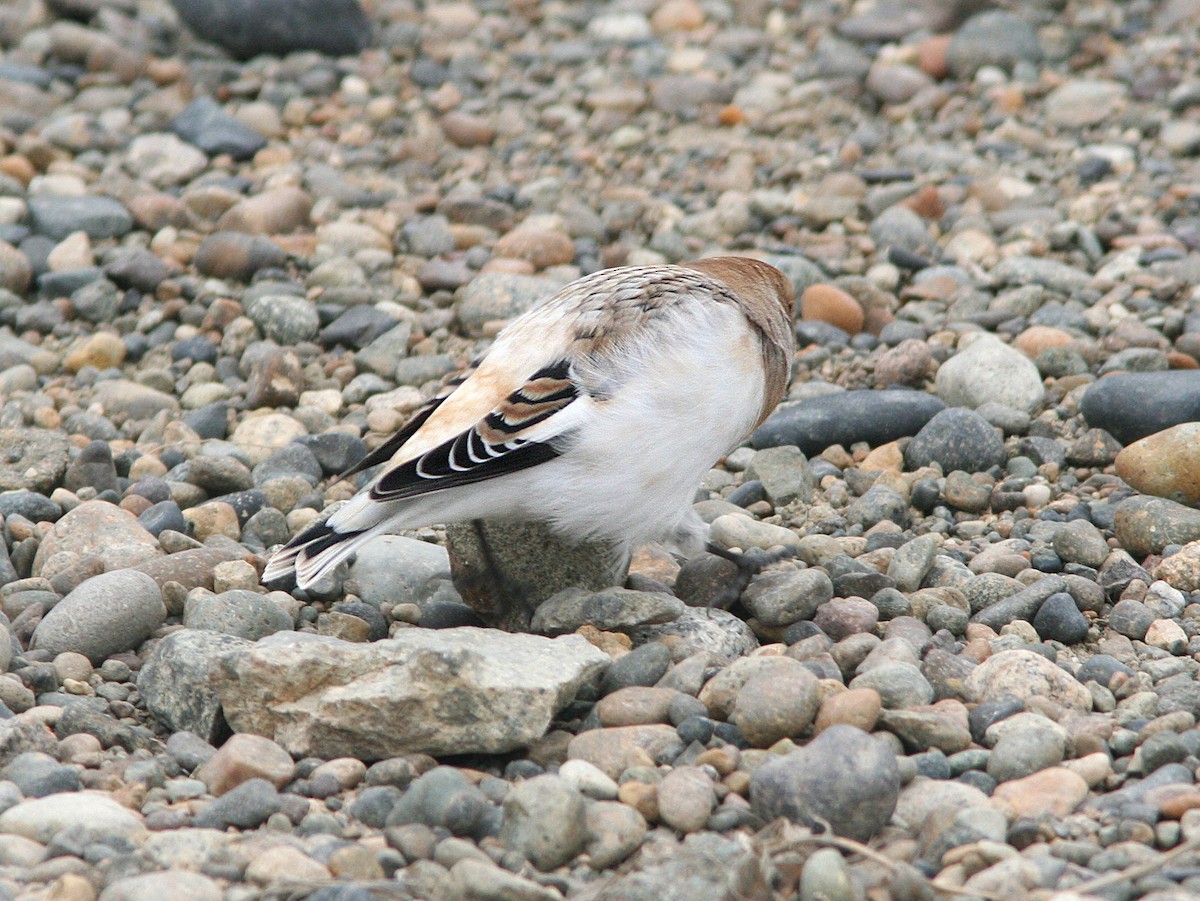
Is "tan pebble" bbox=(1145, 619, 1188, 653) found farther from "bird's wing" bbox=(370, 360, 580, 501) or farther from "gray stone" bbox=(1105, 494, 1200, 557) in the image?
"bird's wing" bbox=(370, 360, 580, 501)

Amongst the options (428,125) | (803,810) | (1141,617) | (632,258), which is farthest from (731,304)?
(428,125)

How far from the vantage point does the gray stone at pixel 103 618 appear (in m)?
4.24

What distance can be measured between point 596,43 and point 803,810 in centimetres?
774

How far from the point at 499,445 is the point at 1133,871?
2.02m

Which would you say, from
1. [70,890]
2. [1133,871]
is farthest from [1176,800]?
[70,890]

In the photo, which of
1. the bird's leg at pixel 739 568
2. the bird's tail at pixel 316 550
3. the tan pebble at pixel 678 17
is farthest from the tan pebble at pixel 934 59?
the bird's tail at pixel 316 550

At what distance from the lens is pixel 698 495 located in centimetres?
559

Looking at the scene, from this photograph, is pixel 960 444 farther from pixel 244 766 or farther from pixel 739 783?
pixel 244 766

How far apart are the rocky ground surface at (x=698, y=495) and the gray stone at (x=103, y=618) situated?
0.01 metres

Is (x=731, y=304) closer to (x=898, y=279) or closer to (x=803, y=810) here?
(x=803, y=810)

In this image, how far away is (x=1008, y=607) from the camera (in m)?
4.39

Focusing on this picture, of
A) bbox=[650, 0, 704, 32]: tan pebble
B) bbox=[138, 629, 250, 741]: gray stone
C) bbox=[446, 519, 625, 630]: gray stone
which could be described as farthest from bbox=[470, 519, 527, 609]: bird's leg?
bbox=[650, 0, 704, 32]: tan pebble

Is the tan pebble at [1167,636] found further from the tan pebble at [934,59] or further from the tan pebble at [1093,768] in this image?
the tan pebble at [934,59]

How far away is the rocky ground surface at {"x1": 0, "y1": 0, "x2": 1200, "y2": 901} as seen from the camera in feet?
10.6
